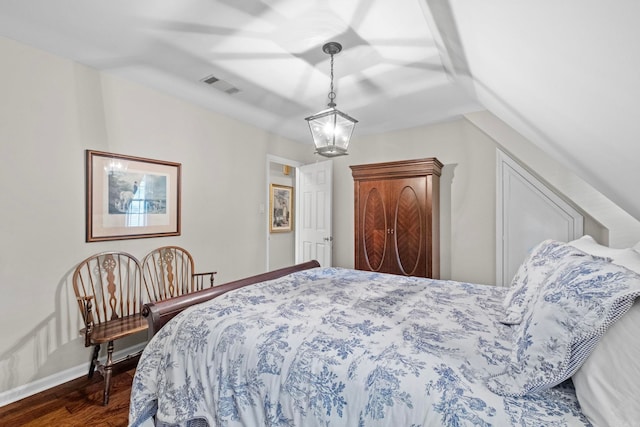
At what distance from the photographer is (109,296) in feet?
8.54

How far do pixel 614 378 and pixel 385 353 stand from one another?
0.64 metres

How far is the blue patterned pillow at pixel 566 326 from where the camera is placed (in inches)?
33.7

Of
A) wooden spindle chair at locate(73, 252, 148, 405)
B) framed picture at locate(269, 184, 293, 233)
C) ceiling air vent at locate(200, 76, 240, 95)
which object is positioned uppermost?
ceiling air vent at locate(200, 76, 240, 95)

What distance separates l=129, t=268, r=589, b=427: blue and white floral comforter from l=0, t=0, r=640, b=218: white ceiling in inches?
38.4

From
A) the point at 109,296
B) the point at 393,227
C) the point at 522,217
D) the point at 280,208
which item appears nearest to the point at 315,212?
the point at 280,208

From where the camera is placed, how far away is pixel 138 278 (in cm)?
281

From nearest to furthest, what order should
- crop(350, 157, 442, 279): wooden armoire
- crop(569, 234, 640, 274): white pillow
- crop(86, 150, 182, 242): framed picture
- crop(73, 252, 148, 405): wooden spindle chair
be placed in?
crop(569, 234, 640, 274): white pillow
crop(73, 252, 148, 405): wooden spindle chair
crop(86, 150, 182, 242): framed picture
crop(350, 157, 442, 279): wooden armoire

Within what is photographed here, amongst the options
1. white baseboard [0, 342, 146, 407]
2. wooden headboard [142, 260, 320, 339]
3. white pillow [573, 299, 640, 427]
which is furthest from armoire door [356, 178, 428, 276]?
white baseboard [0, 342, 146, 407]

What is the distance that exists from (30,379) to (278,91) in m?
3.15

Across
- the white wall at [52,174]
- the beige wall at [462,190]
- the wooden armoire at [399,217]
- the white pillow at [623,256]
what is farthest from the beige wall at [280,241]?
the white pillow at [623,256]

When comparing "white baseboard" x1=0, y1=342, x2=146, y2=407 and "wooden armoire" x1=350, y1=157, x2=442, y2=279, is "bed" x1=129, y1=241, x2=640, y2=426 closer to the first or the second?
"white baseboard" x1=0, y1=342, x2=146, y2=407

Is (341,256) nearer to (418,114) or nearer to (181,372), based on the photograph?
(418,114)

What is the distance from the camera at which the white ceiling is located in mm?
902

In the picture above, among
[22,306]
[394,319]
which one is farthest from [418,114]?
[22,306]
